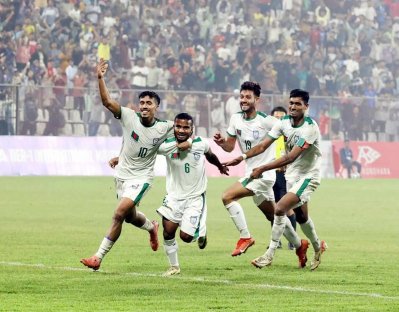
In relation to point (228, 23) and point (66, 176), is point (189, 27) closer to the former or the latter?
point (228, 23)

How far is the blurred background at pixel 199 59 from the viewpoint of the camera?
34.3m

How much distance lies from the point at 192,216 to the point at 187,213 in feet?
0.21

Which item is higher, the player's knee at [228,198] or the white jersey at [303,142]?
the white jersey at [303,142]

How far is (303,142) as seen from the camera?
45.6 ft

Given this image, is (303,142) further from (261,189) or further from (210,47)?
(210,47)

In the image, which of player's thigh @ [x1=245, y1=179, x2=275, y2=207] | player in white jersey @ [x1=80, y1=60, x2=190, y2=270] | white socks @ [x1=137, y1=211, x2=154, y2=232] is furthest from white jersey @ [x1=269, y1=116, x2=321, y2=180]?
white socks @ [x1=137, y1=211, x2=154, y2=232]

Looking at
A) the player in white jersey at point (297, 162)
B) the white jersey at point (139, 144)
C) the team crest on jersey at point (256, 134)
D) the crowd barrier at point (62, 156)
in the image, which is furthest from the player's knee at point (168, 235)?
the crowd barrier at point (62, 156)

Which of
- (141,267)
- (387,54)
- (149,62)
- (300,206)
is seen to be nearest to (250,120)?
(300,206)

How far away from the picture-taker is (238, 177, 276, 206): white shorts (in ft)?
50.4

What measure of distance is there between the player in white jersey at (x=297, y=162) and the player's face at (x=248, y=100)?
72 cm

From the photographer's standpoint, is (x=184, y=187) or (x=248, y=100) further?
(x=248, y=100)

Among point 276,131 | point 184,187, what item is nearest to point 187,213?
point 184,187

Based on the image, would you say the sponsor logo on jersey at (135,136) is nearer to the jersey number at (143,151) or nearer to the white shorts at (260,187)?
the jersey number at (143,151)

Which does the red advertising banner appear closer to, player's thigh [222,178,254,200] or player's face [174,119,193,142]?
player's thigh [222,178,254,200]
